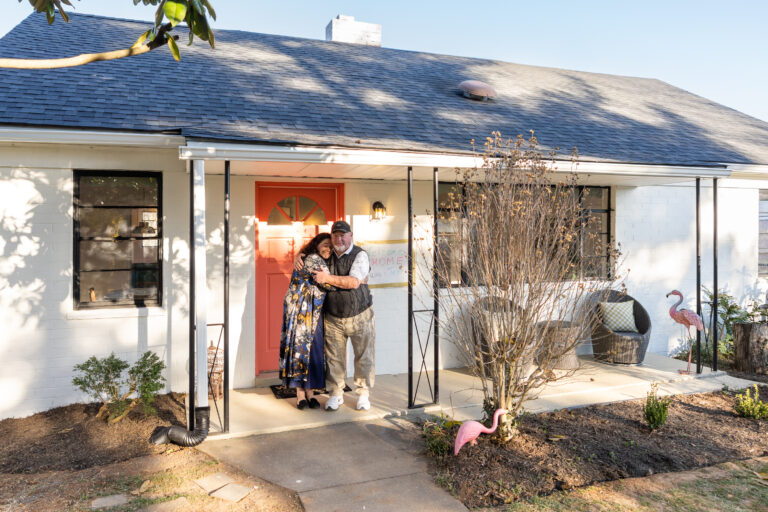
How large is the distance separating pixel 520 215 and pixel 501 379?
1304 millimetres

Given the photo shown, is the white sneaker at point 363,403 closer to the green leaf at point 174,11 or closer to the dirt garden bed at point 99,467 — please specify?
the dirt garden bed at point 99,467

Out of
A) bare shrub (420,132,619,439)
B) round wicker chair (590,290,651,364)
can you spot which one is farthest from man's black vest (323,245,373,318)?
round wicker chair (590,290,651,364)

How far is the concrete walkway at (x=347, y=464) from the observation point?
342 centimetres

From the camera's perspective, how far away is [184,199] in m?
5.54

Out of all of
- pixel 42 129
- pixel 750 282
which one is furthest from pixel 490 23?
pixel 42 129

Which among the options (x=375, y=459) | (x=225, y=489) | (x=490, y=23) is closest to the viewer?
(x=225, y=489)

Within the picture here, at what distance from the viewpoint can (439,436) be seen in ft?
13.6

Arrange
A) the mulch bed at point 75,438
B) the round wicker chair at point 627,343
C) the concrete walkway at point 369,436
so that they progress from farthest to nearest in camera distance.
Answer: the round wicker chair at point 627,343 → the mulch bed at point 75,438 → the concrete walkway at point 369,436

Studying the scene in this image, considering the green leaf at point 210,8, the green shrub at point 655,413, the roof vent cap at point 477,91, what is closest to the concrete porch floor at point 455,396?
the green shrub at point 655,413

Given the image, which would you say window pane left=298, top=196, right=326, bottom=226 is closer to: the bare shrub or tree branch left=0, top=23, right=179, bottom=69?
the bare shrub

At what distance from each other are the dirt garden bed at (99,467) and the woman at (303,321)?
3.58ft

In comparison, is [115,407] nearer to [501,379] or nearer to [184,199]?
[184,199]

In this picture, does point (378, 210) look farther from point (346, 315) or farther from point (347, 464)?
point (347, 464)

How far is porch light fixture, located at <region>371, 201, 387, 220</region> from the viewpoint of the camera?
20.7ft
